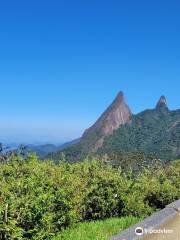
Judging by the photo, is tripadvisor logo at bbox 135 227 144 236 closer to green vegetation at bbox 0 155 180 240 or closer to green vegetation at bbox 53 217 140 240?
green vegetation at bbox 53 217 140 240

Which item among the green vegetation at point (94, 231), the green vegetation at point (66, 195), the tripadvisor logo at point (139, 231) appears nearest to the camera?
the tripadvisor logo at point (139, 231)

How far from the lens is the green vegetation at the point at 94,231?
24.8ft

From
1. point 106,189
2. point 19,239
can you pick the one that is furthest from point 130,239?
point 106,189

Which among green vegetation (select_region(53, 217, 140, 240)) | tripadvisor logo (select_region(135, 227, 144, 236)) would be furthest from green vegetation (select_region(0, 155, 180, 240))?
tripadvisor logo (select_region(135, 227, 144, 236))

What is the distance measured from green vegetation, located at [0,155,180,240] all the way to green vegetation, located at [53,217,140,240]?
0.25m

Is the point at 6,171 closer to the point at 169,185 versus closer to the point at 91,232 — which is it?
the point at 91,232

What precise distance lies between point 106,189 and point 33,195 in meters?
4.09

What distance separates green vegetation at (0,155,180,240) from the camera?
6980 mm

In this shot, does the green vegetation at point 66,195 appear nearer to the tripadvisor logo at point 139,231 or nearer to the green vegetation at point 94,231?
the green vegetation at point 94,231

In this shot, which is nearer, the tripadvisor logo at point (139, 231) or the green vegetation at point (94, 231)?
the tripadvisor logo at point (139, 231)

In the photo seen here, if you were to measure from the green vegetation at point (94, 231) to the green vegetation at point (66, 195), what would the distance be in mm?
248

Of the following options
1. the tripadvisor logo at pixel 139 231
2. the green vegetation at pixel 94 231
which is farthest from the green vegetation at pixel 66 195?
the tripadvisor logo at pixel 139 231

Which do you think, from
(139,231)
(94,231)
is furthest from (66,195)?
(139,231)

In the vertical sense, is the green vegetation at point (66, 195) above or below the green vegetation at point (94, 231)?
above
